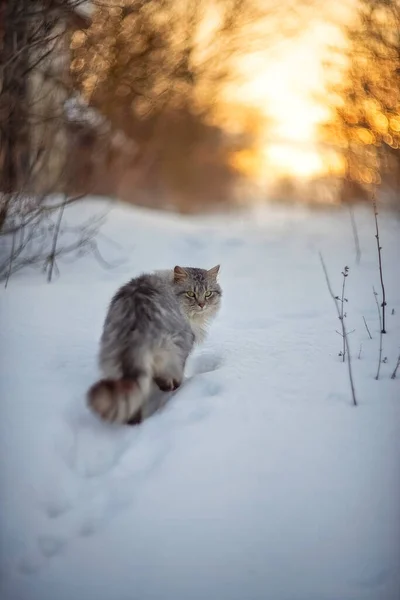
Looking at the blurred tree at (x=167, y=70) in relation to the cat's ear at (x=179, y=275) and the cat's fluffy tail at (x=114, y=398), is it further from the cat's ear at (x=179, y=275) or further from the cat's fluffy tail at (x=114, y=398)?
the cat's fluffy tail at (x=114, y=398)

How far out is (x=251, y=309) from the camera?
5.31m

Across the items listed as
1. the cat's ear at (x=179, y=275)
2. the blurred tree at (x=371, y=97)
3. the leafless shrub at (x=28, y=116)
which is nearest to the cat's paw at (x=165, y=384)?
the cat's ear at (x=179, y=275)

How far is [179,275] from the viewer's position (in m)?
4.56

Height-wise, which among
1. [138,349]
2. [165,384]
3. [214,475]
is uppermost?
[138,349]

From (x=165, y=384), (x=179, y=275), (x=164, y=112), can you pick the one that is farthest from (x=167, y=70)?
(x=165, y=384)

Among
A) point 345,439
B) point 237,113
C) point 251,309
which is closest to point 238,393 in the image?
point 345,439

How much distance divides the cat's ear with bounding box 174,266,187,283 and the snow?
618 millimetres

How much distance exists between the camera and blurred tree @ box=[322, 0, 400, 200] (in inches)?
231

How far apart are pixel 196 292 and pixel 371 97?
3.79 m

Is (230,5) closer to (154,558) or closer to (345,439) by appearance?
(345,439)

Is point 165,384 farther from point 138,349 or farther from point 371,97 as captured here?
point 371,97

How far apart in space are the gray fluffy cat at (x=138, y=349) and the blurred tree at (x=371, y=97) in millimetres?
3854


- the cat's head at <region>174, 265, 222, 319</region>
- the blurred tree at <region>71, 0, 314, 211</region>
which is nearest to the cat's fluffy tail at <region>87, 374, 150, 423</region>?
the cat's head at <region>174, 265, 222, 319</region>

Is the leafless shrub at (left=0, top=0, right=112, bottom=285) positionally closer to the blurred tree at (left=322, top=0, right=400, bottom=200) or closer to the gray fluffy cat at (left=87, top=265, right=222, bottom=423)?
the gray fluffy cat at (left=87, top=265, right=222, bottom=423)
